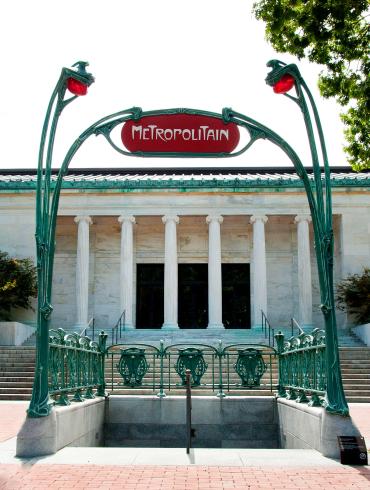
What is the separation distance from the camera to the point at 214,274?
98.8 ft

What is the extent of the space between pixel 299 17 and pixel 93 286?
22680mm

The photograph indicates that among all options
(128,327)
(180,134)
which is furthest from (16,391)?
(180,134)

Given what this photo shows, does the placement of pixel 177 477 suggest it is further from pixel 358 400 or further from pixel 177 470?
pixel 358 400

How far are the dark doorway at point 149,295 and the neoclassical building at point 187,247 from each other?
54mm

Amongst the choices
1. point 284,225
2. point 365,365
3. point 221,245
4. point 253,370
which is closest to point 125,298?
point 221,245

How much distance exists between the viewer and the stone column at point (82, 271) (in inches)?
1188

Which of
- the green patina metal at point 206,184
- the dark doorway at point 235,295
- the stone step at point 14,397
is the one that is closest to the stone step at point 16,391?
the stone step at point 14,397

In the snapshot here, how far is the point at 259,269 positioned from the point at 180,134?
20994 millimetres

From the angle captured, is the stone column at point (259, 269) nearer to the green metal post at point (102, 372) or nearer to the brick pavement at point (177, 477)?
the green metal post at point (102, 372)

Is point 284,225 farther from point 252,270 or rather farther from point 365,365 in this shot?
point 365,365

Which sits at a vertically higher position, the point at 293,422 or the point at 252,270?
the point at 252,270

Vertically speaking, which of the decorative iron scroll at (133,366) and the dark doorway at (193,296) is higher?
the dark doorway at (193,296)

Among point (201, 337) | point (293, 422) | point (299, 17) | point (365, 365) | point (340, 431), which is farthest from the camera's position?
point (201, 337)

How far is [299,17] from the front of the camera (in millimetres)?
12367
